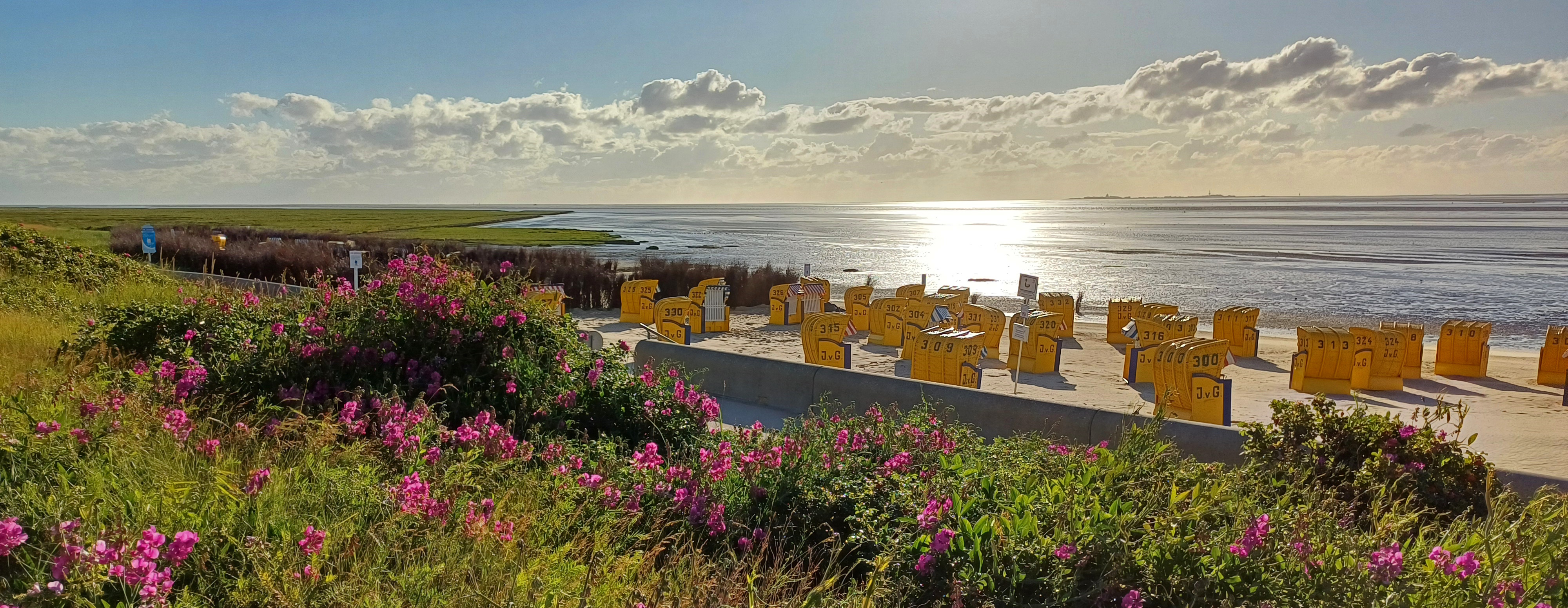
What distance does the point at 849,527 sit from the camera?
146 inches

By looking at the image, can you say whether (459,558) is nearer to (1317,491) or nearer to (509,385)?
(509,385)

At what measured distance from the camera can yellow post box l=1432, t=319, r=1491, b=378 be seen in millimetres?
13289

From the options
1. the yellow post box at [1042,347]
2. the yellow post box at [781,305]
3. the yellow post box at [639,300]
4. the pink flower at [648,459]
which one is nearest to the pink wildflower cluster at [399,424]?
the pink flower at [648,459]

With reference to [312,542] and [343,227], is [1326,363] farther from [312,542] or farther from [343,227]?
[343,227]

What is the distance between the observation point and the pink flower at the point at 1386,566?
2.54m

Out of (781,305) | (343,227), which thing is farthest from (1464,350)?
(343,227)

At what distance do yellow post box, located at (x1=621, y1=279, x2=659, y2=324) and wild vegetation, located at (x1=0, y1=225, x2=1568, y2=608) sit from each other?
11559mm

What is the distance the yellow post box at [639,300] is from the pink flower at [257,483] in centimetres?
1395

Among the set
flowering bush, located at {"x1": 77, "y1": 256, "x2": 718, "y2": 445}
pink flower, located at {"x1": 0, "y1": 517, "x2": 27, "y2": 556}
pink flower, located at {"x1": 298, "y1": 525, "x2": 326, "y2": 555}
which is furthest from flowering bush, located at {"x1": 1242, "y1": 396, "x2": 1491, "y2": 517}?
pink flower, located at {"x1": 0, "y1": 517, "x2": 27, "y2": 556}

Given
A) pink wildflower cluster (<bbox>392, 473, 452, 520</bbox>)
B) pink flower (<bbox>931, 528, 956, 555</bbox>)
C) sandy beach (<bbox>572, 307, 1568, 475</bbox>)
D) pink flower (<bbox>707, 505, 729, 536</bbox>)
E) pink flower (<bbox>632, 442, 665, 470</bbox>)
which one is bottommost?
sandy beach (<bbox>572, 307, 1568, 475</bbox>)

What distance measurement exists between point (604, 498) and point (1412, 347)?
14.1m

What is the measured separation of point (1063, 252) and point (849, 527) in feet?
191

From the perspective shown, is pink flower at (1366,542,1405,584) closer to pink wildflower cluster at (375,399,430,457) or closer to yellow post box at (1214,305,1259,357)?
pink wildflower cluster at (375,399,430,457)

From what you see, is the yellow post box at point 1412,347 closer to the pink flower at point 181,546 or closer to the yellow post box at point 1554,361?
the yellow post box at point 1554,361
